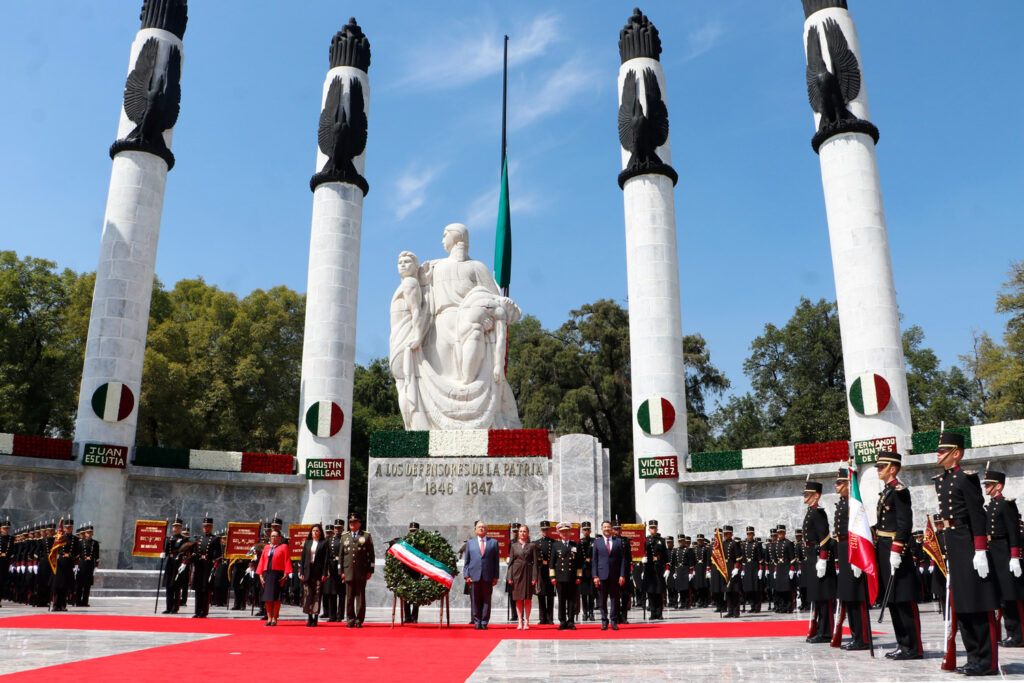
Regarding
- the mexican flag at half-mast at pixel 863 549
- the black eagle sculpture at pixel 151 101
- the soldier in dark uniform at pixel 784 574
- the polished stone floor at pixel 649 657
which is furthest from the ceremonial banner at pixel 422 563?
the black eagle sculpture at pixel 151 101

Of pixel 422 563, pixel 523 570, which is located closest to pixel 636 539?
pixel 523 570

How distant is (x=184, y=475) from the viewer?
23.9m

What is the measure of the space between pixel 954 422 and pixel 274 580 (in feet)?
125

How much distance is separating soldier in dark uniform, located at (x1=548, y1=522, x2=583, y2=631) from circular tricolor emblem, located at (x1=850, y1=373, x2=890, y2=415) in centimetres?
1368

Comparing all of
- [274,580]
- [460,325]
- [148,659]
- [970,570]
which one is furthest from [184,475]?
[970,570]

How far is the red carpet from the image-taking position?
21.6ft

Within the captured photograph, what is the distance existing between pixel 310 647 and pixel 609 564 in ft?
17.8

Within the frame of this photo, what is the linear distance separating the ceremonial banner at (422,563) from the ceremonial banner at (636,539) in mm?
4733

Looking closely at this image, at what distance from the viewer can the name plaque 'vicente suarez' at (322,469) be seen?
25.0 meters

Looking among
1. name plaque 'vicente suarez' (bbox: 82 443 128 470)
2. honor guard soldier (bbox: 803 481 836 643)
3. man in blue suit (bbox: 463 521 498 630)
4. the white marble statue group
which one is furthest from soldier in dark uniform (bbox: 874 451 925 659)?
name plaque 'vicente suarez' (bbox: 82 443 128 470)

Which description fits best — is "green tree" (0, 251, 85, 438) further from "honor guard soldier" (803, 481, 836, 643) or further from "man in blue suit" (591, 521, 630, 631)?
"honor guard soldier" (803, 481, 836, 643)

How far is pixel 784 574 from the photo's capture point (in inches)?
655

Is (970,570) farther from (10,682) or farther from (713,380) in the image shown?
(713,380)

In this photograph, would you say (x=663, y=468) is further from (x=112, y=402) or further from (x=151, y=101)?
Result: (x=151, y=101)
